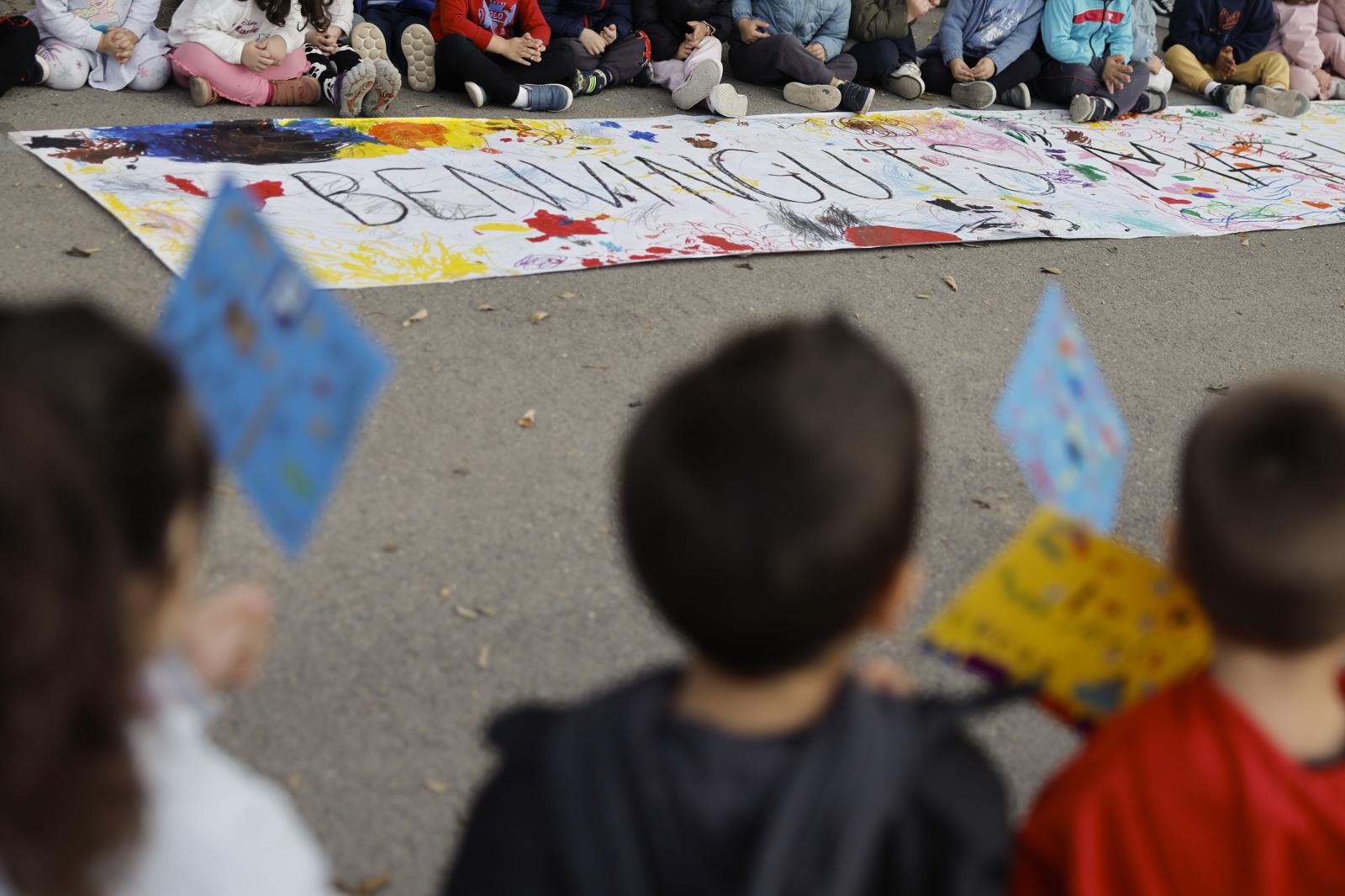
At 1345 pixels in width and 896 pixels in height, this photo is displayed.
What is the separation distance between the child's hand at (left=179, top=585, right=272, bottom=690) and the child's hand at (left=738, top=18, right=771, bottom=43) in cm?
553

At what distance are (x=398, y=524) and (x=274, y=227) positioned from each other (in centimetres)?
149

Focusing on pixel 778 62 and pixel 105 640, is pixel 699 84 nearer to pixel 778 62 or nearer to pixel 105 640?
pixel 778 62

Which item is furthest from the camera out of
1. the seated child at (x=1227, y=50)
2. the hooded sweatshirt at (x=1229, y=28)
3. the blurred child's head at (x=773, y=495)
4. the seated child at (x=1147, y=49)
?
the hooded sweatshirt at (x=1229, y=28)

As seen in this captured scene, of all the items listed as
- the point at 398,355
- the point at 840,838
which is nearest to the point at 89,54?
the point at 398,355

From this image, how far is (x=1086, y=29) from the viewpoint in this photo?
6.73m

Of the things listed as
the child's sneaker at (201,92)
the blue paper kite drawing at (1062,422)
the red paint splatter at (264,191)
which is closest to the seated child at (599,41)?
the child's sneaker at (201,92)

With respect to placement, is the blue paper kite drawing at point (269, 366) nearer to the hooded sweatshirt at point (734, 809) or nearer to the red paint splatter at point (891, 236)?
the hooded sweatshirt at point (734, 809)

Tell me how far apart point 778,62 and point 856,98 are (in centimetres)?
42

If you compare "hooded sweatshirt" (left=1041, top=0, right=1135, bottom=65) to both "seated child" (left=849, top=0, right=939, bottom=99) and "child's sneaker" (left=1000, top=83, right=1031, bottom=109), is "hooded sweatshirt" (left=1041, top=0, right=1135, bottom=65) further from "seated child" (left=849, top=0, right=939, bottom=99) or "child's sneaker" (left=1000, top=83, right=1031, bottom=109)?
"seated child" (left=849, top=0, right=939, bottom=99)

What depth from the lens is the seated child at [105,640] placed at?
31.8 inches

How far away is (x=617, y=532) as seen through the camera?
2.62m

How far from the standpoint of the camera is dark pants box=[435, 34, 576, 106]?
5.23m

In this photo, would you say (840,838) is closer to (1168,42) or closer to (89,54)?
(89,54)

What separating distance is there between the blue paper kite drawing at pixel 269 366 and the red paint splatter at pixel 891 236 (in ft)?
11.1
